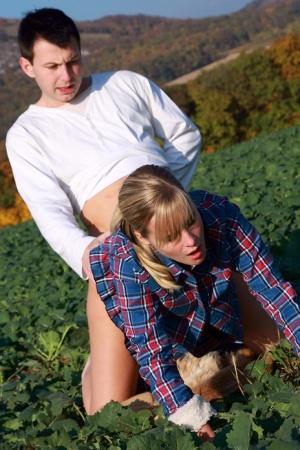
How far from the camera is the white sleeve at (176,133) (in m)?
3.85

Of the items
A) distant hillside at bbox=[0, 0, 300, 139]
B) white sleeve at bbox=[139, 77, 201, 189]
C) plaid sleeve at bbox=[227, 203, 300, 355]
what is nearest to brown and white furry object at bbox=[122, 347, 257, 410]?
plaid sleeve at bbox=[227, 203, 300, 355]

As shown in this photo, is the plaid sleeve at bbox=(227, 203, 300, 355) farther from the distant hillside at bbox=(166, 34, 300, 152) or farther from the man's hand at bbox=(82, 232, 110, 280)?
the distant hillside at bbox=(166, 34, 300, 152)

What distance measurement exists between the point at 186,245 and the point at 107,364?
0.84m

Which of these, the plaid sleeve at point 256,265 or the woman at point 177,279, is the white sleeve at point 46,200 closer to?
the woman at point 177,279

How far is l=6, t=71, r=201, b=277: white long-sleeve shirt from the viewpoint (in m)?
3.57

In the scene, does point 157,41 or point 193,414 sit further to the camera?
point 157,41

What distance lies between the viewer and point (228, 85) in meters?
52.6

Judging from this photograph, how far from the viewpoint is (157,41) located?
438 ft

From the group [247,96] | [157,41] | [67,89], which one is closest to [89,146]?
[67,89]

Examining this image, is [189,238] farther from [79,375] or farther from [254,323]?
[79,375]

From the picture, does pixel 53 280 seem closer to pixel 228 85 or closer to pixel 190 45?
pixel 228 85

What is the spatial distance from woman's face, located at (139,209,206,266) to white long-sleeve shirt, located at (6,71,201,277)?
69 centimetres

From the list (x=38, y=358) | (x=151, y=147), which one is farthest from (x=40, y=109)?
(x=38, y=358)

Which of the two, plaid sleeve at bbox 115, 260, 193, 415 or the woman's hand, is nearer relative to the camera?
the woman's hand
